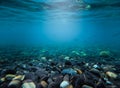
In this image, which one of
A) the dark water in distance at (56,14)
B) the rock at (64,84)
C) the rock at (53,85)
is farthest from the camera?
the dark water in distance at (56,14)

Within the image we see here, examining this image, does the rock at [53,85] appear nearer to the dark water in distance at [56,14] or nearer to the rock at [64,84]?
the rock at [64,84]

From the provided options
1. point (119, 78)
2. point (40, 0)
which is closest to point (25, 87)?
point (119, 78)

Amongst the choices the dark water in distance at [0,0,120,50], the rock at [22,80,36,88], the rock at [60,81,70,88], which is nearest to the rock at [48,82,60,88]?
the rock at [60,81,70,88]

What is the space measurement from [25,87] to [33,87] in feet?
0.69

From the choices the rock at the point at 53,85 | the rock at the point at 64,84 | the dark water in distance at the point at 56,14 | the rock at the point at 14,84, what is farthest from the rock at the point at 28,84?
the dark water in distance at the point at 56,14

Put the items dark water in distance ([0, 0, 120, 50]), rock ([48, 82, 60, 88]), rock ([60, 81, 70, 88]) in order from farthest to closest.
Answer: dark water in distance ([0, 0, 120, 50]) → rock ([48, 82, 60, 88]) → rock ([60, 81, 70, 88])

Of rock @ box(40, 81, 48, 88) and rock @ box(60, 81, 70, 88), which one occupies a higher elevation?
rock @ box(60, 81, 70, 88)

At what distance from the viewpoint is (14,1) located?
59.2 ft

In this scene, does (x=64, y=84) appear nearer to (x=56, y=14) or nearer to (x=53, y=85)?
(x=53, y=85)

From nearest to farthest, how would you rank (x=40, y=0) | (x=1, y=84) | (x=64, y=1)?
(x=1, y=84)
(x=40, y=0)
(x=64, y=1)

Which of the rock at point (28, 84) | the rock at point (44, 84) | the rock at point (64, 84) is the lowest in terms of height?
the rock at point (44, 84)

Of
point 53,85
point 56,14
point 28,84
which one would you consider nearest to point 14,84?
point 28,84

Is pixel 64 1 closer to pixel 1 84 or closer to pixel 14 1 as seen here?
pixel 14 1

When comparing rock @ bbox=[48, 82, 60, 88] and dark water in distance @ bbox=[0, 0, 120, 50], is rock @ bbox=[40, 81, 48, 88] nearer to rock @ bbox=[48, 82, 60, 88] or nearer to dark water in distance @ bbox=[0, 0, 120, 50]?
rock @ bbox=[48, 82, 60, 88]
